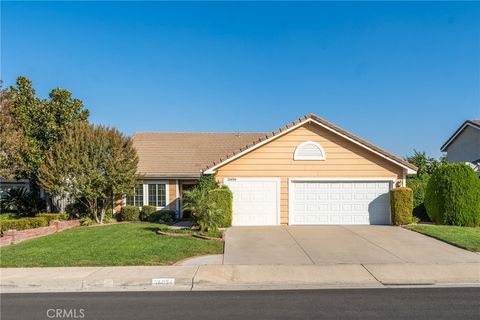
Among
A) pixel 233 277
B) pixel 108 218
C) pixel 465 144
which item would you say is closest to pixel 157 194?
pixel 108 218

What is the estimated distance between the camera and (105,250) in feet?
39.0

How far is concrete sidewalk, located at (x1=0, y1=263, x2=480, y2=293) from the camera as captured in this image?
→ 8586mm

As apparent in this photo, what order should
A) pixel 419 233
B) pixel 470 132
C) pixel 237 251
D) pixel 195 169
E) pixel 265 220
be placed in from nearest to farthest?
pixel 237 251 → pixel 419 233 → pixel 265 220 → pixel 195 169 → pixel 470 132

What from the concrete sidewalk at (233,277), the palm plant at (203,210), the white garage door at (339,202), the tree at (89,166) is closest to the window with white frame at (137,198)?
the tree at (89,166)

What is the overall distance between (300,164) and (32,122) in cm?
1469

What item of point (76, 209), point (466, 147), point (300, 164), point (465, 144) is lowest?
point (76, 209)

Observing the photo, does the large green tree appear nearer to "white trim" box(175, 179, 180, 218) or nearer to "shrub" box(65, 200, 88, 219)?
"shrub" box(65, 200, 88, 219)

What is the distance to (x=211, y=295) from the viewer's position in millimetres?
7879

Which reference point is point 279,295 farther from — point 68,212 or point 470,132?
point 470,132

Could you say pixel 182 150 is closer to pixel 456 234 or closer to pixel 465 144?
pixel 456 234

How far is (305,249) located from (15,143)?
1530 cm

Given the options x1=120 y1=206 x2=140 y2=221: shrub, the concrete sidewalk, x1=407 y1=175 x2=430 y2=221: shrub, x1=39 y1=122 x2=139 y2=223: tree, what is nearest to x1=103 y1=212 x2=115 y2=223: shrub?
x1=120 y1=206 x2=140 y2=221: shrub

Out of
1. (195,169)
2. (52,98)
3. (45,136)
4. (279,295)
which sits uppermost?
(52,98)

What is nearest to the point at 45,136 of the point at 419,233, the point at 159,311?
the point at 159,311
